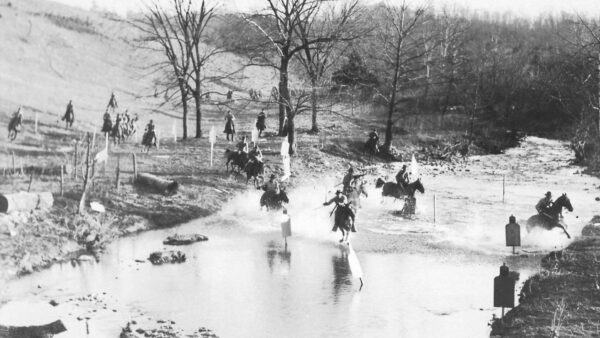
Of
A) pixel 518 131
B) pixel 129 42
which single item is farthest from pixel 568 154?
pixel 129 42

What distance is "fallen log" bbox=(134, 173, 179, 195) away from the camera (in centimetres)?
2827

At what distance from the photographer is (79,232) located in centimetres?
2234

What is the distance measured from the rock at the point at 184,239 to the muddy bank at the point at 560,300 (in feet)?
36.3

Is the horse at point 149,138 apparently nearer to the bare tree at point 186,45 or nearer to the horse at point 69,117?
the bare tree at point 186,45

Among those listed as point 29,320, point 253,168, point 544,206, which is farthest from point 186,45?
point 29,320

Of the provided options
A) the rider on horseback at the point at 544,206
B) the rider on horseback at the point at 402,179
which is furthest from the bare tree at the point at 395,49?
the rider on horseback at the point at 544,206

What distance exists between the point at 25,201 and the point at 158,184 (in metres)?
6.60

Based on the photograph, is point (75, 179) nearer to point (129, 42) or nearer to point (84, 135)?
point (84, 135)

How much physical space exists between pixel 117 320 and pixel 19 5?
76154mm

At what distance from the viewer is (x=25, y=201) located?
22.8 m

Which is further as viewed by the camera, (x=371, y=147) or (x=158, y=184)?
(x=371, y=147)

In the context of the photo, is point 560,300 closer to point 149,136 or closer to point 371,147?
point 149,136

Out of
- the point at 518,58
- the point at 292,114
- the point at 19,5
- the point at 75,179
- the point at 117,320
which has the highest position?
the point at 19,5

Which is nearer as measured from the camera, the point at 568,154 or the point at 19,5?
the point at 568,154
